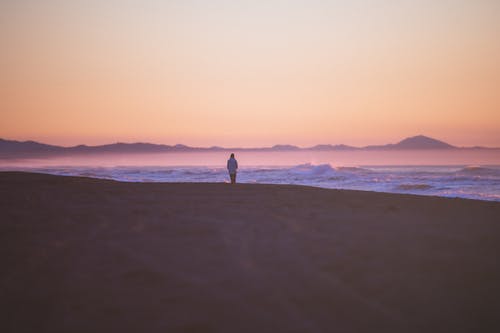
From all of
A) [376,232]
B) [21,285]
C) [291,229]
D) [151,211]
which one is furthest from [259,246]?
[151,211]

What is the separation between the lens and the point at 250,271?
3838 millimetres

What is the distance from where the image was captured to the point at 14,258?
13.8 feet

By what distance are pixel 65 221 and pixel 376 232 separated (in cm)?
484

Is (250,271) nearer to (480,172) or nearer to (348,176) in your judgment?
(348,176)

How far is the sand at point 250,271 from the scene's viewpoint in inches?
115

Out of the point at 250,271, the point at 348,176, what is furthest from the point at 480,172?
the point at 250,271

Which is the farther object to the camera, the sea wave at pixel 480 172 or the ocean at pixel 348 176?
the sea wave at pixel 480 172

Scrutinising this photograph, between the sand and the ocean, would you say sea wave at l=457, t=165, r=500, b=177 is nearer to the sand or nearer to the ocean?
the ocean

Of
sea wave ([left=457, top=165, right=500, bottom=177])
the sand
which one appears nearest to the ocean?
sea wave ([left=457, top=165, right=500, bottom=177])

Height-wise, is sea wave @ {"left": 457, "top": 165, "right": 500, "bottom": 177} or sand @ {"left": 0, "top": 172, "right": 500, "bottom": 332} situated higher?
sea wave @ {"left": 457, "top": 165, "right": 500, "bottom": 177}

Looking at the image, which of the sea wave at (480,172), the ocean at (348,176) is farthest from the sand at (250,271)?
the sea wave at (480,172)

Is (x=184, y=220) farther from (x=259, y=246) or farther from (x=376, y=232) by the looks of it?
(x=376, y=232)

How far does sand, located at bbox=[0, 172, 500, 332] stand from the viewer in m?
2.91

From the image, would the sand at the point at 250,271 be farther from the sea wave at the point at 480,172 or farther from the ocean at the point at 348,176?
the sea wave at the point at 480,172
